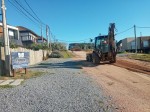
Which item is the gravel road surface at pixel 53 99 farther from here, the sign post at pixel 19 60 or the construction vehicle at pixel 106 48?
the construction vehicle at pixel 106 48

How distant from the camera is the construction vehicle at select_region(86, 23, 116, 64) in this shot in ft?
88.9

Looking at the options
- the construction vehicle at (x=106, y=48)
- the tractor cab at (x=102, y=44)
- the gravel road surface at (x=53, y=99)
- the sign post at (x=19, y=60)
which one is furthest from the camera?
the tractor cab at (x=102, y=44)

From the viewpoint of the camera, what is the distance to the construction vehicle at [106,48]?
88.9 feet

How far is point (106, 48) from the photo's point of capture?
27.6 m

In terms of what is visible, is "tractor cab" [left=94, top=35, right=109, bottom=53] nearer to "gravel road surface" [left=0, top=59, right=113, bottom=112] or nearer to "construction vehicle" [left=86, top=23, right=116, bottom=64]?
"construction vehicle" [left=86, top=23, right=116, bottom=64]

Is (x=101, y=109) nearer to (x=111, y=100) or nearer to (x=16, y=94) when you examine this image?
(x=111, y=100)

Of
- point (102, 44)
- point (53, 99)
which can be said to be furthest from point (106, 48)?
point (53, 99)

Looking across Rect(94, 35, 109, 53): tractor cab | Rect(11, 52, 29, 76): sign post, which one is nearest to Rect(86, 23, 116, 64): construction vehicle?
Rect(94, 35, 109, 53): tractor cab

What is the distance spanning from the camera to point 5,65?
17062 millimetres

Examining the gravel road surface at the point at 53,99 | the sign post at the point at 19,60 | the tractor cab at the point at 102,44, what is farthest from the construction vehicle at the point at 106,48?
the gravel road surface at the point at 53,99

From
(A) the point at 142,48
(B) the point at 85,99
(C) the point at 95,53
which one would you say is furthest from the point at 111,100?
(A) the point at 142,48

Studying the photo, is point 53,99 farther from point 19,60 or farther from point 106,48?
point 106,48

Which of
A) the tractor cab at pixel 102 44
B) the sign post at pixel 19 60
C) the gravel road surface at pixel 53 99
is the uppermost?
the tractor cab at pixel 102 44

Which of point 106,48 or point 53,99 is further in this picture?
point 106,48
